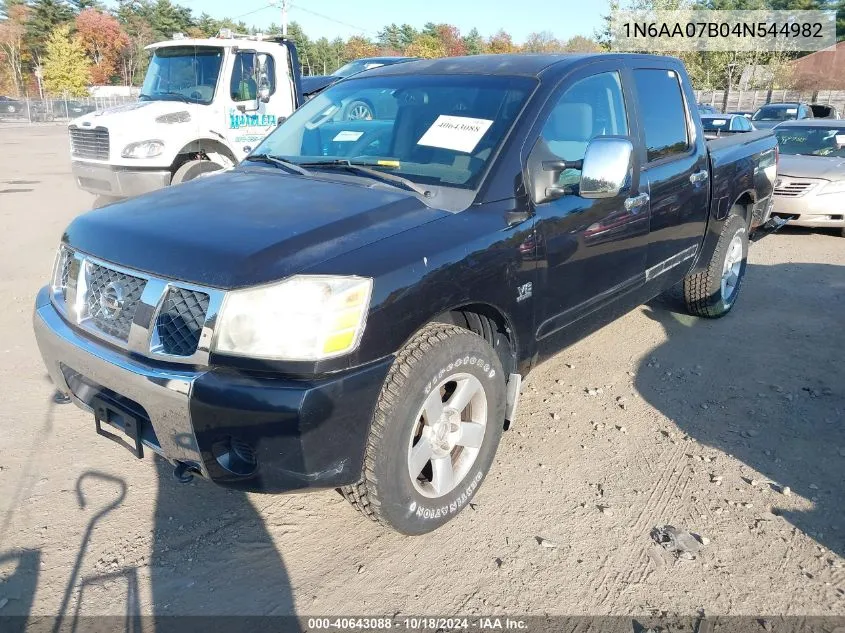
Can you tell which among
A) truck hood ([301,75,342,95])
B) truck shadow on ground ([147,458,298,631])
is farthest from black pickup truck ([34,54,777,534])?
truck hood ([301,75,342,95])

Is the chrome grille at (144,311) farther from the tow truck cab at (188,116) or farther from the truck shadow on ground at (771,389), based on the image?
the tow truck cab at (188,116)

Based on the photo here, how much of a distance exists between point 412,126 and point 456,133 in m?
0.31

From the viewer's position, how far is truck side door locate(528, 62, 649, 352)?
311cm

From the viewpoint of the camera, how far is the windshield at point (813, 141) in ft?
31.8

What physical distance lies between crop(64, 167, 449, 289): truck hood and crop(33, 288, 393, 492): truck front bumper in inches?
13.7

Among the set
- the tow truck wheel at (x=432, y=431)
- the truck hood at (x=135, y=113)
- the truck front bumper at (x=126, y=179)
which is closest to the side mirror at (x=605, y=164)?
the tow truck wheel at (x=432, y=431)

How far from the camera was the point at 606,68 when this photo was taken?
3680mm

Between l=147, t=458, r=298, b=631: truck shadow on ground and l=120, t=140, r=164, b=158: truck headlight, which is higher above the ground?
l=120, t=140, r=164, b=158: truck headlight

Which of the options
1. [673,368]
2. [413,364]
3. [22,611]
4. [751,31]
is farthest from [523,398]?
[751,31]

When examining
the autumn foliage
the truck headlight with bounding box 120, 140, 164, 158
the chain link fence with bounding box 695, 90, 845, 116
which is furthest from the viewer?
the autumn foliage

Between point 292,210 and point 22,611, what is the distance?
1.77m

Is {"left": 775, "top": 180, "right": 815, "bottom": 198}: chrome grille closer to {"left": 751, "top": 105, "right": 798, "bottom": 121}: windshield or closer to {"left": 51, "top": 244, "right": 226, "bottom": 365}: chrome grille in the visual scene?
{"left": 51, "top": 244, "right": 226, "bottom": 365}: chrome grille

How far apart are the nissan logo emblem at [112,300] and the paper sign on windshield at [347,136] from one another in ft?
5.00

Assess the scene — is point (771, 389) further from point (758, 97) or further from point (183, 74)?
point (758, 97)
